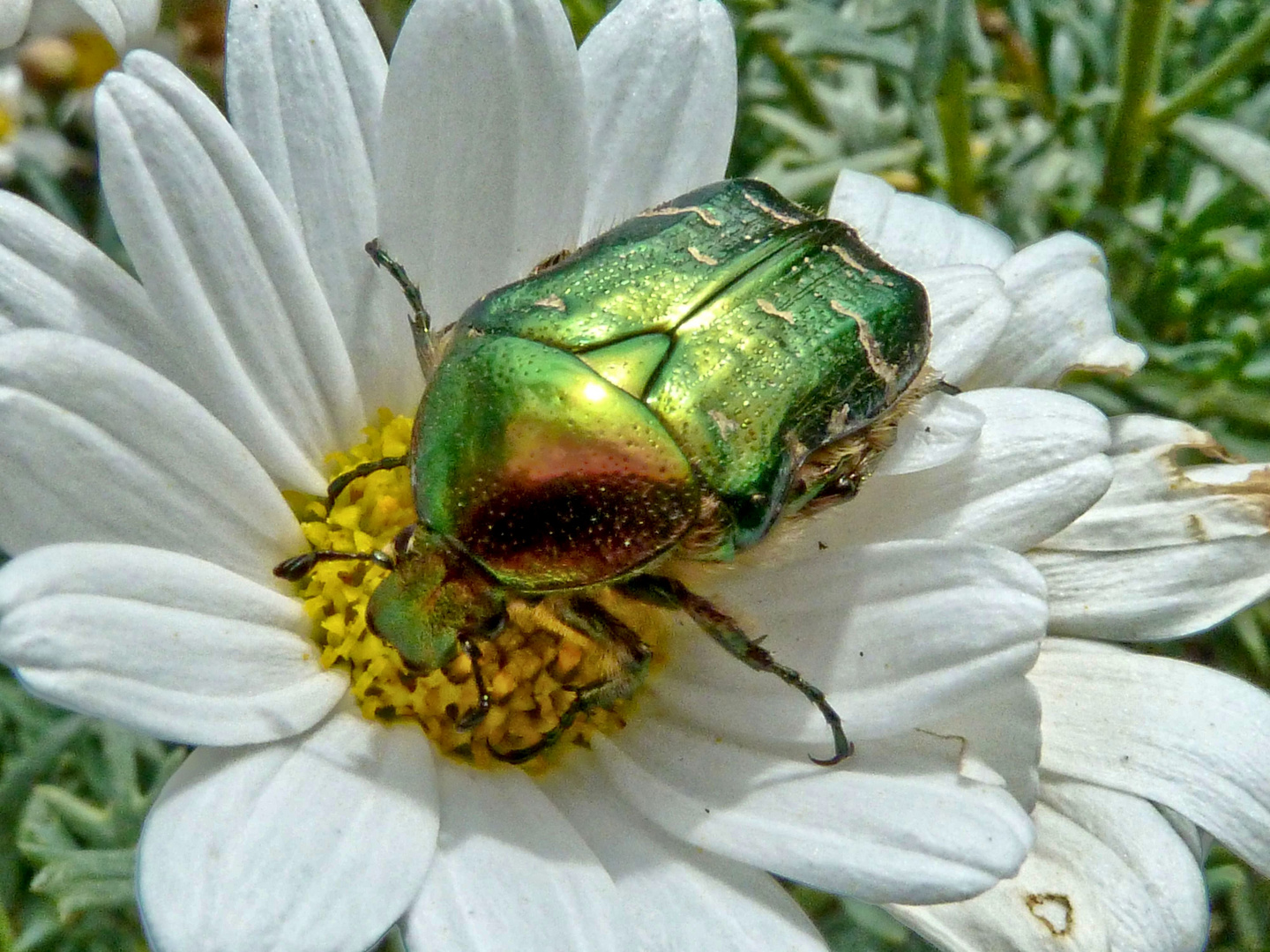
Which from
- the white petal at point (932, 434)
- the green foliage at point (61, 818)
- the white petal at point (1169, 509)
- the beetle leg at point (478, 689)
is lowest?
the green foliage at point (61, 818)

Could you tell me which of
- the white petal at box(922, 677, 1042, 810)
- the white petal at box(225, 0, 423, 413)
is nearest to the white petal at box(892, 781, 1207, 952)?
the white petal at box(922, 677, 1042, 810)

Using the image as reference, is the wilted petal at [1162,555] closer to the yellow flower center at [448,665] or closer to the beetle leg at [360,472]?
the yellow flower center at [448,665]

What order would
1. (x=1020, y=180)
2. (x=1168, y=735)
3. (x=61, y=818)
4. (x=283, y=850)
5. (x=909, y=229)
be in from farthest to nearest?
(x=1020, y=180) → (x=61, y=818) → (x=909, y=229) → (x=1168, y=735) → (x=283, y=850)

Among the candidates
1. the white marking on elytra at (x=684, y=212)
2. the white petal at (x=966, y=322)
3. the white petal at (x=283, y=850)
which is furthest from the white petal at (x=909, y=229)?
the white petal at (x=283, y=850)

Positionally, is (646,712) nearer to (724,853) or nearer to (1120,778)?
(724,853)

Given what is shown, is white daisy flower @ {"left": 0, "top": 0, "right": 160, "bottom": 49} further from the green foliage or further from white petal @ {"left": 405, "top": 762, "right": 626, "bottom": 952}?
the green foliage

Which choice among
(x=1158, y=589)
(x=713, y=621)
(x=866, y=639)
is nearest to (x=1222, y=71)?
(x=1158, y=589)

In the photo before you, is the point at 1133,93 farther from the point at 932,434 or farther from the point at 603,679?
the point at 603,679
